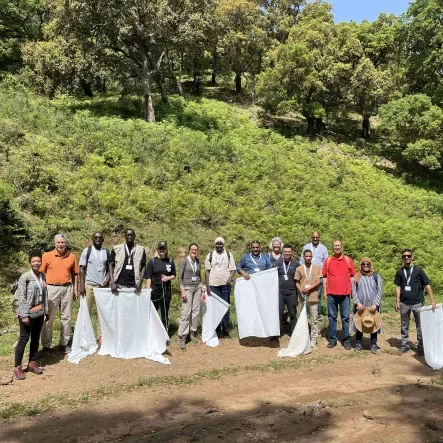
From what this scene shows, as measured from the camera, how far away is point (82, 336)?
7.14m

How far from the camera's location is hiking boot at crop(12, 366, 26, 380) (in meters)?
6.29

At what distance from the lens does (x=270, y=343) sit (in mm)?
8258

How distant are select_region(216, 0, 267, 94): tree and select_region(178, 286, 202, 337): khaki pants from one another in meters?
24.6

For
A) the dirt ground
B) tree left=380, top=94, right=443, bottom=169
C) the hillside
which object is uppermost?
tree left=380, top=94, right=443, bottom=169

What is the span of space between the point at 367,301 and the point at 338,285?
571mm

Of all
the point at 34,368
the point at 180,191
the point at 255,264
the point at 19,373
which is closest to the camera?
the point at 19,373

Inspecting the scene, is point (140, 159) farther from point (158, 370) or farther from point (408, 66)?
point (408, 66)

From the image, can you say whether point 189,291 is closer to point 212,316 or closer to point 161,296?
point 161,296

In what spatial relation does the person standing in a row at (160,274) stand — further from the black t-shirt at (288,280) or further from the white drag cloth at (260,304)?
the black t-shirt at (288,280)

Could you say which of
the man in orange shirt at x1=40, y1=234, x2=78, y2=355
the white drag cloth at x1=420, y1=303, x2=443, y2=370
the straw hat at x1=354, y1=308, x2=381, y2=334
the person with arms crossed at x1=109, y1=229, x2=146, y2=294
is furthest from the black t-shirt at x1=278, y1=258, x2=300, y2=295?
the man in orange shirt at x1=40, y1=234, x2=78, y2=355

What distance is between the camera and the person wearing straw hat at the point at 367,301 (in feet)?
25.4

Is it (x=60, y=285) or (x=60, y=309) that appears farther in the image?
(x=60, y=309)

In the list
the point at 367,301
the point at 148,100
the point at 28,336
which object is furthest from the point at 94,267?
the point at 148,100

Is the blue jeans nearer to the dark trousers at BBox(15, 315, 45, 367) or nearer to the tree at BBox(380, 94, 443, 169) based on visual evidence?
the dark trousers at BBox(15, 315, 45, 367)
